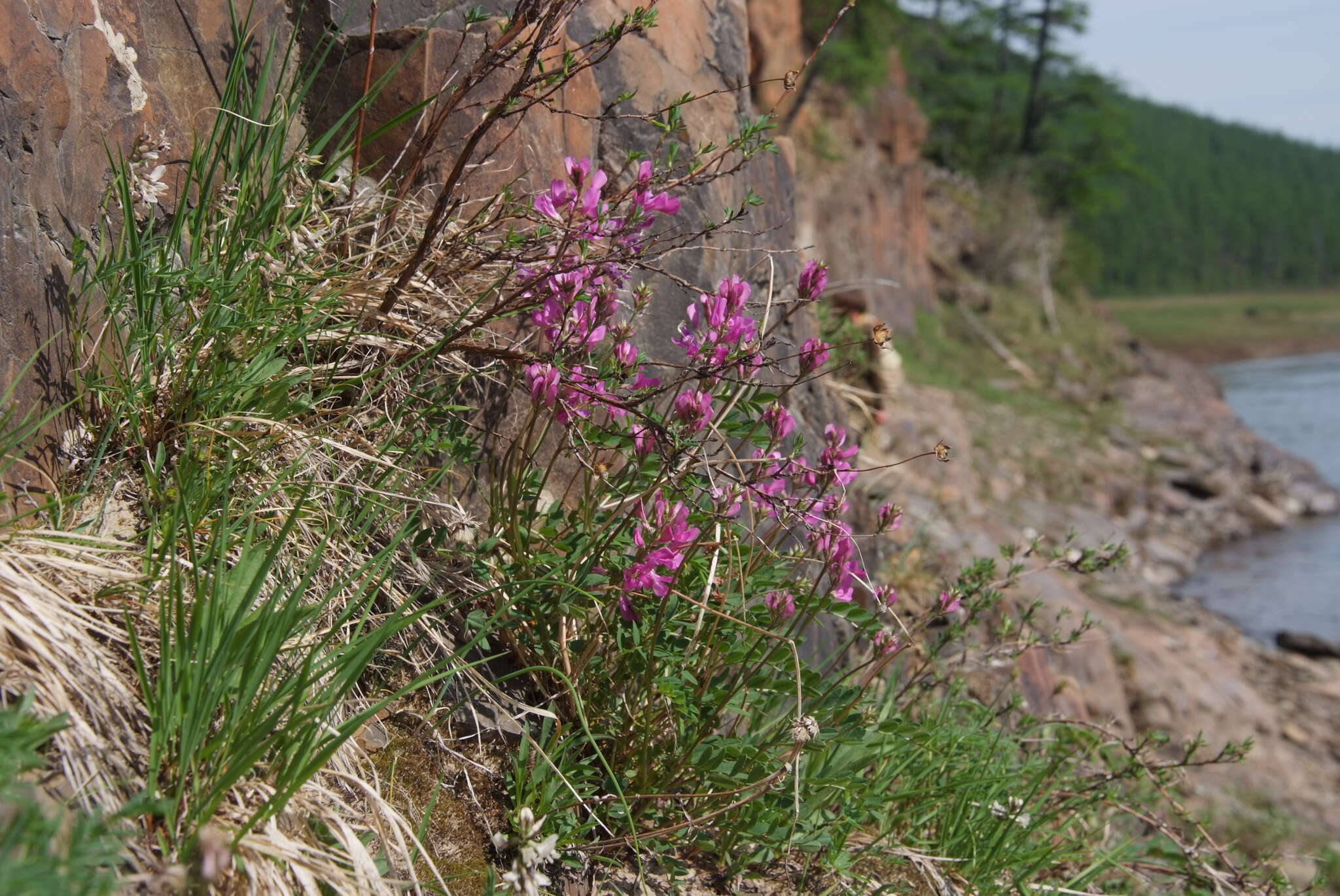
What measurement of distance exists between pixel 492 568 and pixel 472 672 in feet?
0.73

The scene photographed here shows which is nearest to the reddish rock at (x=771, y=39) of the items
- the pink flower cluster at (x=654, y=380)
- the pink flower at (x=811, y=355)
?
the pink flower cluster at (x=654, y=380)

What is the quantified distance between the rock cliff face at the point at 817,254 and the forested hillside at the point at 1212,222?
75.7 m

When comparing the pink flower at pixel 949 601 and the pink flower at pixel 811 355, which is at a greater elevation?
the pink flower at pixel 811 355

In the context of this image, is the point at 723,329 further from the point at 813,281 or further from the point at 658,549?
the point at 658,549

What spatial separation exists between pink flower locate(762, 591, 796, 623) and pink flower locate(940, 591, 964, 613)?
1.88 ft

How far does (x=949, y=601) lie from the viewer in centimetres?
264

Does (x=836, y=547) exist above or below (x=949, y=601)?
above

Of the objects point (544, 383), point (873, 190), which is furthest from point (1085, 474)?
point (544, 383)

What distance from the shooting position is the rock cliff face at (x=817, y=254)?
209 cm

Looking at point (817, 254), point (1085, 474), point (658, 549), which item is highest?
point (817, 254)

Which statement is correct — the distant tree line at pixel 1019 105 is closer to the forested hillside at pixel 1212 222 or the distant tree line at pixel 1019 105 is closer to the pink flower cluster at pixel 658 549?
the forested hillside at pixel 1212 222

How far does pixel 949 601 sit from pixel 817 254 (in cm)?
1366

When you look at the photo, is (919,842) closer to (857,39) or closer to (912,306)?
(912,306)

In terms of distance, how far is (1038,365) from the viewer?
886 inches
